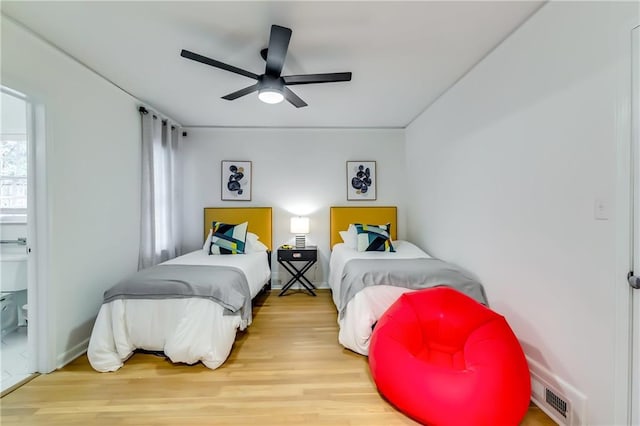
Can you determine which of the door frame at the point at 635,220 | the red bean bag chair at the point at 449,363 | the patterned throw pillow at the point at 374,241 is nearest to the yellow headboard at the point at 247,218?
the patterned throw pillow at the point at 374,241

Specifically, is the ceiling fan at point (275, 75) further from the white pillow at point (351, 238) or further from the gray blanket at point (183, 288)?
the white pillow at point (351, 238)

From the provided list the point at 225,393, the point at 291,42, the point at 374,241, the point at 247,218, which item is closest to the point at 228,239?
the point at 247,218

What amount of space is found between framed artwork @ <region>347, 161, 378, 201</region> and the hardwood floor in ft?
7.62

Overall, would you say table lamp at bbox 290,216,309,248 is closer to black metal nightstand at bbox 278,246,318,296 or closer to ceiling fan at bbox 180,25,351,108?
black metal nightstand at bbox 278,246,318,296

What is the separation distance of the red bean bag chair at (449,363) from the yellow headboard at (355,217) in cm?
218

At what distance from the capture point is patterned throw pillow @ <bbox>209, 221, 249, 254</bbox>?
343 cm

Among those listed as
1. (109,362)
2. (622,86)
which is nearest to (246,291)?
(109,362)

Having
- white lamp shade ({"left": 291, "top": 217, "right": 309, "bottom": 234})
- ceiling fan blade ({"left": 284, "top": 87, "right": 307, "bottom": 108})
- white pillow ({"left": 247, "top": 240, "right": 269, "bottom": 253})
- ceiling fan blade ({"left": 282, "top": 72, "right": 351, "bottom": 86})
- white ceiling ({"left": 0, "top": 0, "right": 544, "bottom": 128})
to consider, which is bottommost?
white pillow ({"left": 247, "top": 240, "right": 269, "bottom": 253})

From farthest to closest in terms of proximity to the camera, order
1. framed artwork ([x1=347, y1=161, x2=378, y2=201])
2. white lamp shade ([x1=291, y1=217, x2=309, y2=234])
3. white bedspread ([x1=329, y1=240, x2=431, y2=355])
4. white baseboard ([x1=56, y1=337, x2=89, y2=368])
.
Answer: framed artwork ([x1=347, y1=161, x2=378, y2=201]) < white lamp shade ([x1=291, y1=217, x2=309, y2=234]) < white bedspread ([x1=329, y1=240, x2=431, y2=355]) < white baseboard ([x1=56, y1=337, x2=89, y2=368])

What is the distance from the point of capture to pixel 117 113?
280 cm

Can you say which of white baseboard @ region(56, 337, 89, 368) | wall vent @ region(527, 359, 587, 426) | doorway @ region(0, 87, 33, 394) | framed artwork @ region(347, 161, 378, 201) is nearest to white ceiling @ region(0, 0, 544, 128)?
doorway @ region(0, 87, 33, 394)

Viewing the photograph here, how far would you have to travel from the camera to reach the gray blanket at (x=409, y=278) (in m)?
2.31

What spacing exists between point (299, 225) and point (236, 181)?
1183 mm

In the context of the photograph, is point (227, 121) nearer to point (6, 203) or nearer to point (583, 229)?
point (6, 203)
